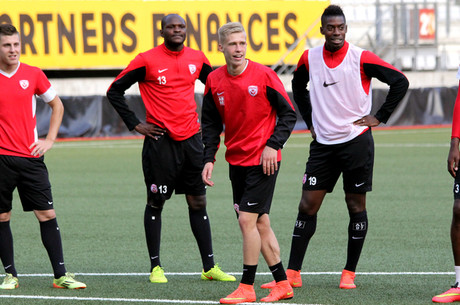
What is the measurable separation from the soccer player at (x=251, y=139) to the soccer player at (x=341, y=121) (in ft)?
2.07

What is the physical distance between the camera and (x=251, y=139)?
672 cm

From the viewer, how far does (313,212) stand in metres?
7.45

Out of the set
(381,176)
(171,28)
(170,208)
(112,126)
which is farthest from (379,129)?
(171,28)

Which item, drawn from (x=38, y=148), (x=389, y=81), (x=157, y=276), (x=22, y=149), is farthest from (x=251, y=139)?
(x=22, y=149)

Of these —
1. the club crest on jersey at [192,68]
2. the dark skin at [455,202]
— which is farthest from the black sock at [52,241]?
the dark skin at [455,202]

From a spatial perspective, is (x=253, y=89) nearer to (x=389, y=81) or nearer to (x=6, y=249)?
(x=389, y=81)

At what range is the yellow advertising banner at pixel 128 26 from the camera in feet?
113

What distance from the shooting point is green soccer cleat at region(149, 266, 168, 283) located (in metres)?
7.64

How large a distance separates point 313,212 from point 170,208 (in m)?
5.73

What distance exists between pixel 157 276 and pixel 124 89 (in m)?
1.72

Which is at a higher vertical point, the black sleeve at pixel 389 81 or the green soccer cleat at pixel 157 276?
the black sleeve at pixel 389 81

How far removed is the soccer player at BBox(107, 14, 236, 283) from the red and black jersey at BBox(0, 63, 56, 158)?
3.26ft

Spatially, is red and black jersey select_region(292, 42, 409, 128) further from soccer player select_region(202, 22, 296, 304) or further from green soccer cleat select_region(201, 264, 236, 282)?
green soccer cleat select_region(201, 264, 236, 282)

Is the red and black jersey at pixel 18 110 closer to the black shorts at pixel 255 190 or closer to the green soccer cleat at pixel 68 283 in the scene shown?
the green soccer cleat at pixel 68 283
